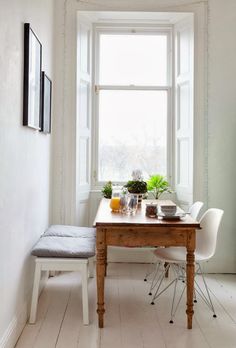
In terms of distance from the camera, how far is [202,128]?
3.94 meters

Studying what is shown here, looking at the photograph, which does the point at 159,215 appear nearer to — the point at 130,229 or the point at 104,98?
the point at 130,229

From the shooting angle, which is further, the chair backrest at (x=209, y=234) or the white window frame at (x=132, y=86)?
the white window frame at (x=132, y=86)

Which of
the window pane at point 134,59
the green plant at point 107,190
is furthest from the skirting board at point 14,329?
the window pane at point 134,59

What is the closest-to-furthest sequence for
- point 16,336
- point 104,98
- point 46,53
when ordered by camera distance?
point 16,336
point 46,53
point 104,98

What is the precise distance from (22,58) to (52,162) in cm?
160

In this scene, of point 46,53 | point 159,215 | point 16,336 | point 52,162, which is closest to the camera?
point 16,336

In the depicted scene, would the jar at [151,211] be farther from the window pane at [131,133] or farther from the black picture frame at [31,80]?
the window pane at [131,133]

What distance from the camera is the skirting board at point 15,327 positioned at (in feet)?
7.07

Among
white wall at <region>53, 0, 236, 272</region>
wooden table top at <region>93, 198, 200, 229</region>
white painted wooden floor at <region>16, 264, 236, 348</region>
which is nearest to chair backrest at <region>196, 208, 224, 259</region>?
wooden table top at <region>93, 198, 200, 229</region>

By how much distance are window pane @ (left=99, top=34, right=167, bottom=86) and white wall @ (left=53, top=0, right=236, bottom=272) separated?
49 cm

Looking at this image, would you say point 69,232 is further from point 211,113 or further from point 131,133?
point 211,113

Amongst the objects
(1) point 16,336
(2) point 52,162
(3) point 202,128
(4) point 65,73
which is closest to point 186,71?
(3) point 202,128

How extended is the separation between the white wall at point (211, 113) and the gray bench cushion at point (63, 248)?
3.59 ft

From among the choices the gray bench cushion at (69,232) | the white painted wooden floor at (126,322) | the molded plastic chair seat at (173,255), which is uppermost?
the gray bench cushion at (69,232)
